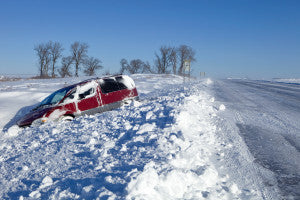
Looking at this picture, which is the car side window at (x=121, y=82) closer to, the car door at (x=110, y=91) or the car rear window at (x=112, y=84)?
the car rear window at (x=112, y=84)

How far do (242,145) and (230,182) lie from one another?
158 centimetres

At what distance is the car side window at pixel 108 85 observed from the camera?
7.97 metres

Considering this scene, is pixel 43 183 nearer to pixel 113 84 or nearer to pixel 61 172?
pixel 61 172

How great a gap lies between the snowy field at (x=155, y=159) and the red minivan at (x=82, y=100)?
64 cm

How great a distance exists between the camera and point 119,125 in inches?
215

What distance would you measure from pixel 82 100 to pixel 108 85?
4.39ft

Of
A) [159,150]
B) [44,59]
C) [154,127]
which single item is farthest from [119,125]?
[44,59]

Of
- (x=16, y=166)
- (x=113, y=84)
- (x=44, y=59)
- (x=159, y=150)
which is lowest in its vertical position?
(x=16, y=166)

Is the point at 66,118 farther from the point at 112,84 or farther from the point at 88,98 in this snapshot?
the point at 112,84

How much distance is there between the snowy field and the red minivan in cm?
64

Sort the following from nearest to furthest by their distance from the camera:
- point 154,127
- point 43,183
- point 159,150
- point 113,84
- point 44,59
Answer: point 43,183 < point 159,150 < point 154,127 < point 113,84 < point 44,59

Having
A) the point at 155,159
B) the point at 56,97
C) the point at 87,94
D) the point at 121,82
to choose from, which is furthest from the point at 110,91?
the point at 155,159

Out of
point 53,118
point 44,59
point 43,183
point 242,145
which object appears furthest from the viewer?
point 44,59

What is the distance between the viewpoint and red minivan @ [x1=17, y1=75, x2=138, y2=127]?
6617mm
